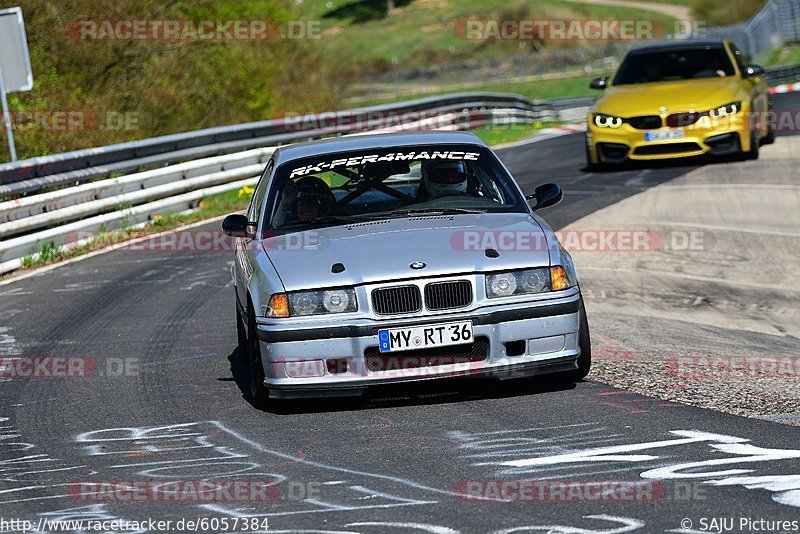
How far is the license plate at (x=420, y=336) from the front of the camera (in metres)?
6.73

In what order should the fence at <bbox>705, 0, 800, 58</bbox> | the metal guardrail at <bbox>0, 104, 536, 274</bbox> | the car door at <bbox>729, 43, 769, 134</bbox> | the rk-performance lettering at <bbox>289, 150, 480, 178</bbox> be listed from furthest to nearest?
the fence at <bbox>705, 0, 800, 58</bbox> < the car door at <bbox>729, 43, 769, 134</bbox> < the metal guardrail at <bbox>0, 104, 536, 274</bbox> < the rk-performance lettering at <bbox>289, 150, 480, 178</bbox>

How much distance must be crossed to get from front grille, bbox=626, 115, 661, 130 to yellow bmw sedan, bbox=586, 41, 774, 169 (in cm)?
1

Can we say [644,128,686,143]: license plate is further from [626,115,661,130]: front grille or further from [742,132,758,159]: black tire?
[742,132,758,159]: black tire

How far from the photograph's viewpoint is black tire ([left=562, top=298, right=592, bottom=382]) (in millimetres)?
7160

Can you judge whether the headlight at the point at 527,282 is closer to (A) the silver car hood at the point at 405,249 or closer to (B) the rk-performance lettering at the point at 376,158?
(A) the silver car hood at the point at 405,249

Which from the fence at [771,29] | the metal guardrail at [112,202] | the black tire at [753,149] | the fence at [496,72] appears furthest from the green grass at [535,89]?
the black tire at [753,149]

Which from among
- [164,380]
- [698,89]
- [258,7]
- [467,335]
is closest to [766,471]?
[467,335]

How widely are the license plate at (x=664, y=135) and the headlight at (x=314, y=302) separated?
35.8 feet

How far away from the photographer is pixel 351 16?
110 m

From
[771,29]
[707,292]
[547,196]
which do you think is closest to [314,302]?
[547,196]

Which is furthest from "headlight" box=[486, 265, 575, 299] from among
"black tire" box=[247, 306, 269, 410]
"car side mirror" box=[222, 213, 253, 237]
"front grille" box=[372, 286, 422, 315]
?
"car side mirror" box=[222, 213, 253, 237]

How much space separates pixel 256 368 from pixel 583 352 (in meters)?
1.82

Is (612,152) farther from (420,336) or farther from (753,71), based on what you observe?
(420,336)

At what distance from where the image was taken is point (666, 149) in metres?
17.1
